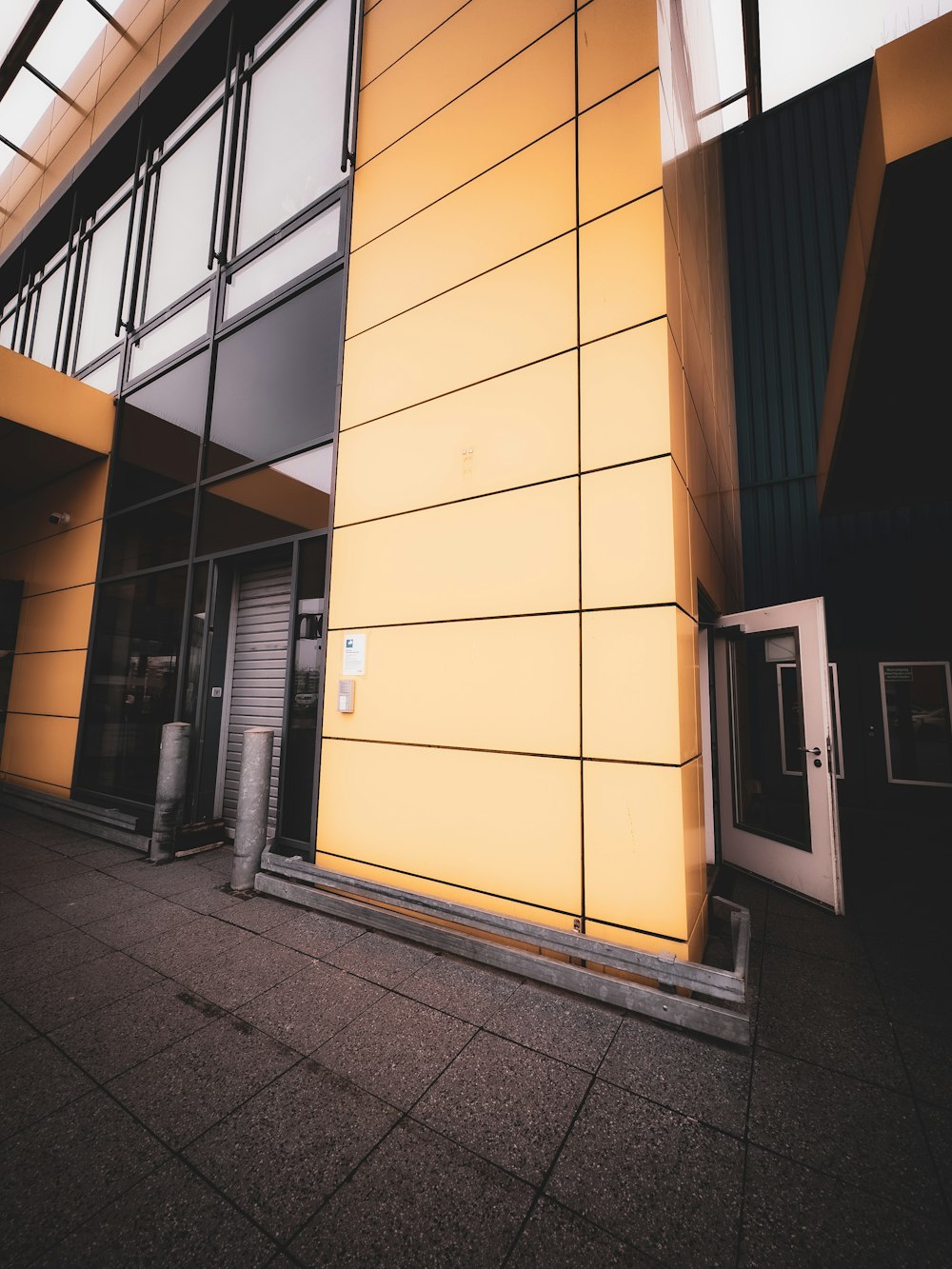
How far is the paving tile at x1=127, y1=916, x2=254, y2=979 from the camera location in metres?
2.91

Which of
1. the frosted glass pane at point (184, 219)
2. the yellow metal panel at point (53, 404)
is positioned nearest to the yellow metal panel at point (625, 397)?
the frosted glass pane at point (184, 219)

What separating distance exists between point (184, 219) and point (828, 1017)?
10.0 metres

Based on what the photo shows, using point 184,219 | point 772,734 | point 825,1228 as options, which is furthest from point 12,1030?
point 772,734

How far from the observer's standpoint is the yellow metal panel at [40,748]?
655 centimetres

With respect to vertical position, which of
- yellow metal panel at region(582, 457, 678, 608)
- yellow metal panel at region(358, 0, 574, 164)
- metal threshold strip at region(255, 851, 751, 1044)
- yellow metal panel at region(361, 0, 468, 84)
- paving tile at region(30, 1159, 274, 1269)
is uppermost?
yellow metal panel at region(361, 0, 468, 84)

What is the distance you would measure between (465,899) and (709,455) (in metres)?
4.28

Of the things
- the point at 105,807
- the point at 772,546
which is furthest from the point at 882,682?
the point at 105,807

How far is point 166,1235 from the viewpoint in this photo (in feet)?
4.68

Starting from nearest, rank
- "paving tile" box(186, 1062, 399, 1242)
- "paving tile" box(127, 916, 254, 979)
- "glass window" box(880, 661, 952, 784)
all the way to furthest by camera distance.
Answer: "paving tile" box(186, 1062, 399, 1242), "paving tile" box(127, 916, 254, 979), "glass window" box(880, 661, 952, 784)

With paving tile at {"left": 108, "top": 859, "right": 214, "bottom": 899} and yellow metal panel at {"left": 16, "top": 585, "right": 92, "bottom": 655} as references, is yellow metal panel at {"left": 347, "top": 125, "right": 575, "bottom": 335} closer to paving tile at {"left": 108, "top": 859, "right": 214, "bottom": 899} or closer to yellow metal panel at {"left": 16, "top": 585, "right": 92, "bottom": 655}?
paving tile at {"left": 108, "top": 859, "right": 214, "bottom": 899}

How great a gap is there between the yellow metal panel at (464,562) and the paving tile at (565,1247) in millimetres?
2467

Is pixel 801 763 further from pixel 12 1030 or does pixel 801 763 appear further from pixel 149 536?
pixel 149 536

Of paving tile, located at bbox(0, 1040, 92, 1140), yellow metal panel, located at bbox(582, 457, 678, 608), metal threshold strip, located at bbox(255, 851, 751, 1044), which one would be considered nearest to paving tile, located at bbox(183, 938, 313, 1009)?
metal threshold strip, located at bbox(255, 851, 751, 1044)

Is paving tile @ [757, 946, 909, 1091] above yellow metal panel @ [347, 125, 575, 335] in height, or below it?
below
